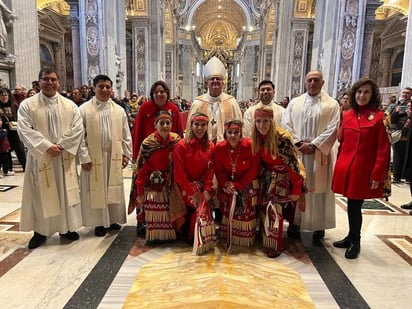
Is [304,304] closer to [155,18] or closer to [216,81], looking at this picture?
[216,81]

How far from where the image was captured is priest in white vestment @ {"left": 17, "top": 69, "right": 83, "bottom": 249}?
3.15m

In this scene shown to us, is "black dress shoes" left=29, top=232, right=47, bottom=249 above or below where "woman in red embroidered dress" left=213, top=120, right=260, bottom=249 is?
below

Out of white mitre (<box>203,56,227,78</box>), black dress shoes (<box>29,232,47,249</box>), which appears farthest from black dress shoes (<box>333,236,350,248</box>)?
black dress shoes (<box>29,232,47,249</box>)

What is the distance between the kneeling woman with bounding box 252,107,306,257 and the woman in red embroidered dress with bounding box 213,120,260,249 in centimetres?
11

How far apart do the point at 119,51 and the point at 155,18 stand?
6.58 meters

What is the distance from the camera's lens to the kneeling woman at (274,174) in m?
3.12

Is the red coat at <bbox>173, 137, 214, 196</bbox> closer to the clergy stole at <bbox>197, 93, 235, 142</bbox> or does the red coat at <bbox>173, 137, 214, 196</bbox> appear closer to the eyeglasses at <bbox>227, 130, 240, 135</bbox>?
the eyeglasses at <bbox>227, 130, 240, 135</bbox>

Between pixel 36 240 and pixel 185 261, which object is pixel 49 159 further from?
pixel 185 261

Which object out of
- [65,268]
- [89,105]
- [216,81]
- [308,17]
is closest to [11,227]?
[65,268]

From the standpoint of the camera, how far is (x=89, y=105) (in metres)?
3.55

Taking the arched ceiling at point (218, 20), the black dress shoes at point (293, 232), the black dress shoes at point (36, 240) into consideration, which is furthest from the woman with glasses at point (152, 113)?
the arched ceiling at point (218, 20)

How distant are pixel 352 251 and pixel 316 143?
3.82 ft

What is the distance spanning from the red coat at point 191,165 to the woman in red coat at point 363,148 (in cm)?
131

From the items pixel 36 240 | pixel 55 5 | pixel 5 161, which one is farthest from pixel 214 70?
pixel 55 5
